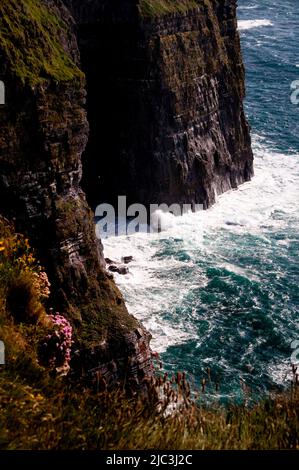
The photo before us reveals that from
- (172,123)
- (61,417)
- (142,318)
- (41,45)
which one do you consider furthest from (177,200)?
(61,417)

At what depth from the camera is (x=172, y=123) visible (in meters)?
48.0

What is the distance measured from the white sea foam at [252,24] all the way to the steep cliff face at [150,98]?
47.0m

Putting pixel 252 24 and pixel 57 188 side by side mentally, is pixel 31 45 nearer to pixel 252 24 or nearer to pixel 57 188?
pixel 57 188

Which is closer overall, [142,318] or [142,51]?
[142,318]

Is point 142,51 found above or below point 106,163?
above

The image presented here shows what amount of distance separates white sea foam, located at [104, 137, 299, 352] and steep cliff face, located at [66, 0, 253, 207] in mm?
2957

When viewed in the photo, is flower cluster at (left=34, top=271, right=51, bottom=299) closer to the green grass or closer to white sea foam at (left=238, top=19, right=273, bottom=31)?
the green grass

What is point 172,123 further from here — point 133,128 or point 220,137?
point 220,137

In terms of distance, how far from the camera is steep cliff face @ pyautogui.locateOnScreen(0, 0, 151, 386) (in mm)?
21984

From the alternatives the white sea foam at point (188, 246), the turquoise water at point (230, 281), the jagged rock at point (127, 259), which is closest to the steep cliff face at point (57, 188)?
the turquoise water at point (230, 281)

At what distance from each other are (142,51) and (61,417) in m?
39.5

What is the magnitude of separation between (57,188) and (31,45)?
5.74 m

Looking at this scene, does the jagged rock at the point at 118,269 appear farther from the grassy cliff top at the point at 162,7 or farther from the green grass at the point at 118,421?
the green grass at the point at 118,421
